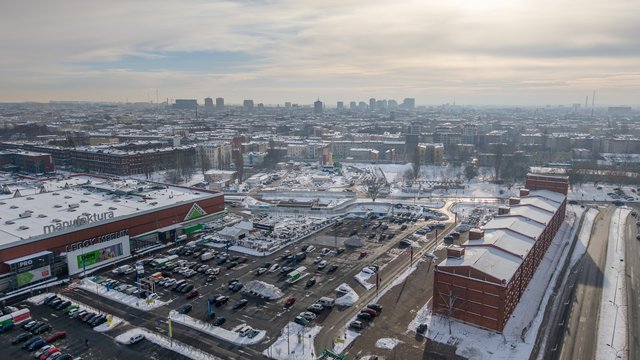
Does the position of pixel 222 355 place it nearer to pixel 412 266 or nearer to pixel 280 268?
pixel 280 268

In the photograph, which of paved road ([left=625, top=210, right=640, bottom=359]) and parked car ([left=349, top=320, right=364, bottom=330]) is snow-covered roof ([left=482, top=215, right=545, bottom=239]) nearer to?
paved road ([left=625, top=210, right=640, bottom=359])

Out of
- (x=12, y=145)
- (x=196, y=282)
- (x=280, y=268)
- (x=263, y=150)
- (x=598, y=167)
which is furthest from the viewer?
(x=263, y=150)

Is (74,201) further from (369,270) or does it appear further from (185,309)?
(369,270)

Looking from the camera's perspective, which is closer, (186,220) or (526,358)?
(526,358)

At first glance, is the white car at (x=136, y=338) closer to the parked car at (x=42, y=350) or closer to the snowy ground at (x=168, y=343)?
the snowy ground at (x=168, y=343)

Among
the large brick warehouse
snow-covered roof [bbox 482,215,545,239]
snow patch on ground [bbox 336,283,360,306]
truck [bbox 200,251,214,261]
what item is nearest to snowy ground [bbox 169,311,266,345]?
snow patch on ground [bbox 336,283,360,306]

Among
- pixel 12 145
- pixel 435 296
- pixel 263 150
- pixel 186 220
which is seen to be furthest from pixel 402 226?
pixel 12 145

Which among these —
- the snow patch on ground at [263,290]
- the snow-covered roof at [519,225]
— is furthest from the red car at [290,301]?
the snow-covered roof at [519,225]
